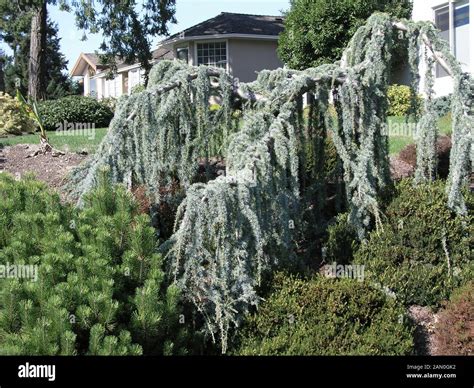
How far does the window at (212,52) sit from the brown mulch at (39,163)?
1832cm

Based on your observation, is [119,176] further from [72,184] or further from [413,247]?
[413,247]

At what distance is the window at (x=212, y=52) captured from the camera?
96.0ft

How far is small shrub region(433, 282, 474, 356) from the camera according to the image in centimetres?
538

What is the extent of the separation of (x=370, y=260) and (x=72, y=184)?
133 inches

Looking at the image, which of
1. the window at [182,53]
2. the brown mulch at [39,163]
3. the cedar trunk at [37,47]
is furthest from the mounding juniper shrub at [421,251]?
the window at [182,53]

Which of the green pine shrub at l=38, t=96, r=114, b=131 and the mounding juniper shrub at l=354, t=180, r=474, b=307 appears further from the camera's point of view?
the green pine shrub at l=38, t=96, r=114, b=131

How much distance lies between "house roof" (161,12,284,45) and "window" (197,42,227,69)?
70 centimetres

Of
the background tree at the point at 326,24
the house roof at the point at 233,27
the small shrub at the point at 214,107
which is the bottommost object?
the small shrub at the point at 214,107

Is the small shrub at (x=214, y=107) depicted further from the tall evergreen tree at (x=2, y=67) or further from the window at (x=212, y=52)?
the tall evergreen tree at (x=2, y=67)

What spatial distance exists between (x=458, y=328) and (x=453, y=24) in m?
12.8

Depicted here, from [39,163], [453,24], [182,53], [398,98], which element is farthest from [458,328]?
[182,53]

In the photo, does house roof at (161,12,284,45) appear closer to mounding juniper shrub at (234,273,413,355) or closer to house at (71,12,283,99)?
house at (71,12,283,99)

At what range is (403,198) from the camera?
6844 mm

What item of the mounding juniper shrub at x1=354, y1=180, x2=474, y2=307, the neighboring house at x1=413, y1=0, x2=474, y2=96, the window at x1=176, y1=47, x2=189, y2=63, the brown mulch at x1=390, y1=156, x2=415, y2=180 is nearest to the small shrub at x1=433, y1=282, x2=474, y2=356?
the mounding juniper shrub at x1=354, y1=180, x2=474, y2=307
